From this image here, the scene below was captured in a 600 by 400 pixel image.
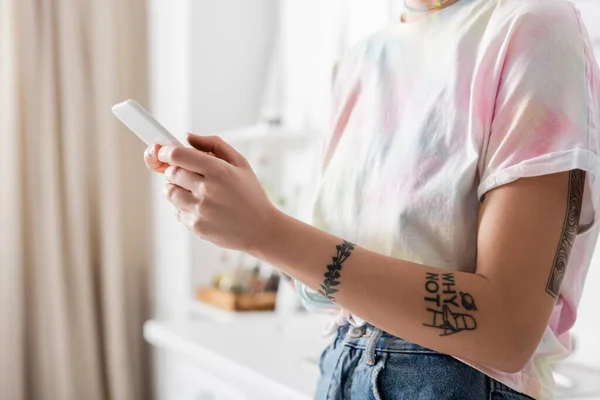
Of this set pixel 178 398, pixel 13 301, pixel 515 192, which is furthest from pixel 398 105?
pixel 13 301

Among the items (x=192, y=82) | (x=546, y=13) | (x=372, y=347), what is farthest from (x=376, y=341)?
(x=192, y=82)

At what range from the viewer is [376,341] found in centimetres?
70

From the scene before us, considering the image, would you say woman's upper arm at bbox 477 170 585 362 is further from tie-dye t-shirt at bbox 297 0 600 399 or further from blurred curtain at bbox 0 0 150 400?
blurred curtain at bbox 0 0 150 400

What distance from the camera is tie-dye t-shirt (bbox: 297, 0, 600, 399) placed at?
60 centimetres

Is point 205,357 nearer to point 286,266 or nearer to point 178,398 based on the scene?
point 178,398

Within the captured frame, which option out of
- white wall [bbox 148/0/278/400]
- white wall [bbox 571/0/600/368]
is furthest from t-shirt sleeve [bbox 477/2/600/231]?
white wall [bbox 148/0/278/400]

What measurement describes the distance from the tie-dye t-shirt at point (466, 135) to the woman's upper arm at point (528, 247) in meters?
0.02

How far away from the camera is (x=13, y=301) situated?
2137 millimetres

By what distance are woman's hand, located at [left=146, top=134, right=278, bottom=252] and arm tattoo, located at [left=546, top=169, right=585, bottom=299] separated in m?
→ 0.24

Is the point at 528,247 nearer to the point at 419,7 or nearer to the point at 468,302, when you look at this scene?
the point at 468,302

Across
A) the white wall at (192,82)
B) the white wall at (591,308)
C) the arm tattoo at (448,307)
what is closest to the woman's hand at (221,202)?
the arm tattoo at (448,307)

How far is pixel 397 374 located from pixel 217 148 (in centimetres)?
27

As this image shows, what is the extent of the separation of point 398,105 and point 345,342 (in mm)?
257

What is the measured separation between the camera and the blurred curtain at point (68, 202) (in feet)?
7.03
